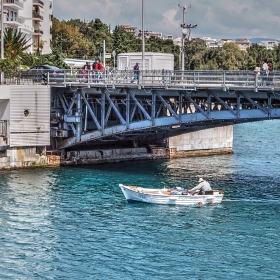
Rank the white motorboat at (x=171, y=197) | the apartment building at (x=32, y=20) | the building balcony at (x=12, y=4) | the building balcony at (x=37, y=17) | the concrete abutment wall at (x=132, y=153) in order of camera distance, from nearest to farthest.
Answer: the white motorboat at (x=171, y=197) < the concrete abutment wall at (x=132, y=153) < the building balcony at (x=12, y=4) < the apartment building at (x=32, y=20) < the building balcony at (x=37, y=17)

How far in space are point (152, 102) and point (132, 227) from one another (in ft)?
59.2

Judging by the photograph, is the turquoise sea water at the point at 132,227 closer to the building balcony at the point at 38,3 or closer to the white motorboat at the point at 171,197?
the white motorboat at the point at 171,197

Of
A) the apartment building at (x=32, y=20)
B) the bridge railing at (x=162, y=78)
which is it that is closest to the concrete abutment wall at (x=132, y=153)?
the bridge railing at (x=162, y=78)

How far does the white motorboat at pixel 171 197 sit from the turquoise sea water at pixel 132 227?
494 millimetres

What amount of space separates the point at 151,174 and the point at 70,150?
8.83 metres

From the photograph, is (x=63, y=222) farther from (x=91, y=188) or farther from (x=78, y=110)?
(x=78, y=110)

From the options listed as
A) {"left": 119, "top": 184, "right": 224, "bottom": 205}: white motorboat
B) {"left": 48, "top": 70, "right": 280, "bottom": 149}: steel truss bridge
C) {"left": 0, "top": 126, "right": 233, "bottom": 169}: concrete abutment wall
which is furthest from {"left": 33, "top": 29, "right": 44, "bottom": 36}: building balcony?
{"left": 119, "top": 184, "right": 224, "bottom": 205}: white motorboat

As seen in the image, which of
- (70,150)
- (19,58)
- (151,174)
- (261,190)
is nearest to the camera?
(261,190)

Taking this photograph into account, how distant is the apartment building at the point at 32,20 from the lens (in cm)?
11994

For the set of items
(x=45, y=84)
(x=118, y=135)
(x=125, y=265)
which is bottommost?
(x=125, y=265)

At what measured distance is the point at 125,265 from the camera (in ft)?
127

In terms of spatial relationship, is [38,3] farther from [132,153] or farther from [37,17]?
[132,153]

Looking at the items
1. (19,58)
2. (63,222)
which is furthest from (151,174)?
(19,58)

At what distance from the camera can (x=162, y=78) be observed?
60625 millimetres
